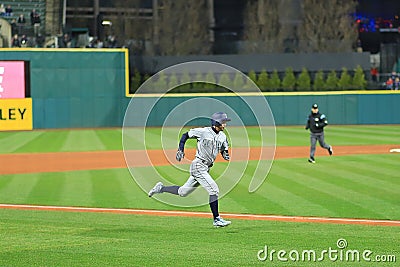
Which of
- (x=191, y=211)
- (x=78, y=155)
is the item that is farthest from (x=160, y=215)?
(x=78, y=155)

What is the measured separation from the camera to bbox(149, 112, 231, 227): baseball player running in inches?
470

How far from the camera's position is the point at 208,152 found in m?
12.2

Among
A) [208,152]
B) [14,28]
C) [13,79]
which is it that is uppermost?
[14,28]

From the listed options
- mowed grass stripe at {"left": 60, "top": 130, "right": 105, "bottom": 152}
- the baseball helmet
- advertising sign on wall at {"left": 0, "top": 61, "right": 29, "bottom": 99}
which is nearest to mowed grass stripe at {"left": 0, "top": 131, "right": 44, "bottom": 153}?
mowed grass stripe at {"left": 60, "top": 130, "right": 105, "bottom": 152}

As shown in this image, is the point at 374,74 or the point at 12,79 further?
the point at 374,74

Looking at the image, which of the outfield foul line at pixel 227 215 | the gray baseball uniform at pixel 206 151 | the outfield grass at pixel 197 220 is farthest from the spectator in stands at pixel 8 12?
the gray baseball uniform at pixel 206 151

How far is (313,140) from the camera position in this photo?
23.9 metres

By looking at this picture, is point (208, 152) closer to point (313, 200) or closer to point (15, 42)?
point (313, 200)

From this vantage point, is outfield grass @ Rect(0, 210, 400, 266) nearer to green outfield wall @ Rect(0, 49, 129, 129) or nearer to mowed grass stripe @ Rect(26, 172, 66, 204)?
mowed grass stripe @ Rect(26, 172, 66, 204)

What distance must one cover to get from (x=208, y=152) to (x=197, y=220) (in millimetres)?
1885

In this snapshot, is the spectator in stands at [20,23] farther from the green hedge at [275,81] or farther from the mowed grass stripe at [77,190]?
the mowed grass stripe at [77,190]

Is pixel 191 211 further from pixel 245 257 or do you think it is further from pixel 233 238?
pixel 245 257

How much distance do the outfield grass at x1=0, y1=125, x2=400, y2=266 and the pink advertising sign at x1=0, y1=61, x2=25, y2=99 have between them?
61.4ft

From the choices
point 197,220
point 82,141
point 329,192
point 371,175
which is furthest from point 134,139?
point 197,220
